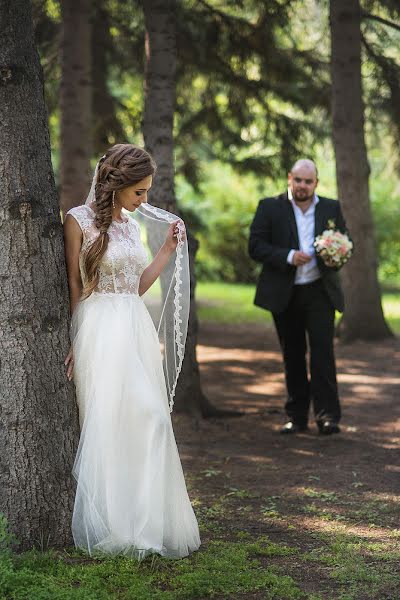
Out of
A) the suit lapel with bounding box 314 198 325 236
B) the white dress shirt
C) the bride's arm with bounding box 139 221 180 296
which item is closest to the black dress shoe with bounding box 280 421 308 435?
the white dress shirt

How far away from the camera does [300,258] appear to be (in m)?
6.87

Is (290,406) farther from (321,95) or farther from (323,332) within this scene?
(321,95)

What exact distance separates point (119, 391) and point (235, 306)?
13.3 meters

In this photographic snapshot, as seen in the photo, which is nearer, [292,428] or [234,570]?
[234,570]

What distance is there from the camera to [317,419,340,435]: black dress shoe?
23.4 feet

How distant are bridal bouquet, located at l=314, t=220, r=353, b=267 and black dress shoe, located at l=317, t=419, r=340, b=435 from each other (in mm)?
1284

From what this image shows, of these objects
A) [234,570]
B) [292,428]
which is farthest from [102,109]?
[234,570]

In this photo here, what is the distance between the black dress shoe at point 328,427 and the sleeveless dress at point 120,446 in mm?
2933

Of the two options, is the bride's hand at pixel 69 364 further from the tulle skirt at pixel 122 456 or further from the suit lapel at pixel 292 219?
the suit lapel at pixel 292 219

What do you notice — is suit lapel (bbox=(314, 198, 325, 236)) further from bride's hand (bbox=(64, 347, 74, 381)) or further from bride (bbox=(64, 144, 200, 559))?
bride's hand (bbox=(64, 347, 74, 381))

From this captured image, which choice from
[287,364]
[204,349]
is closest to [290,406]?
[287,364]

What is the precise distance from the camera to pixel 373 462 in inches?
251

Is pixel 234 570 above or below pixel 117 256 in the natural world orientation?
below

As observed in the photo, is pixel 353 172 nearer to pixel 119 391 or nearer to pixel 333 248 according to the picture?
pixel 333 248
